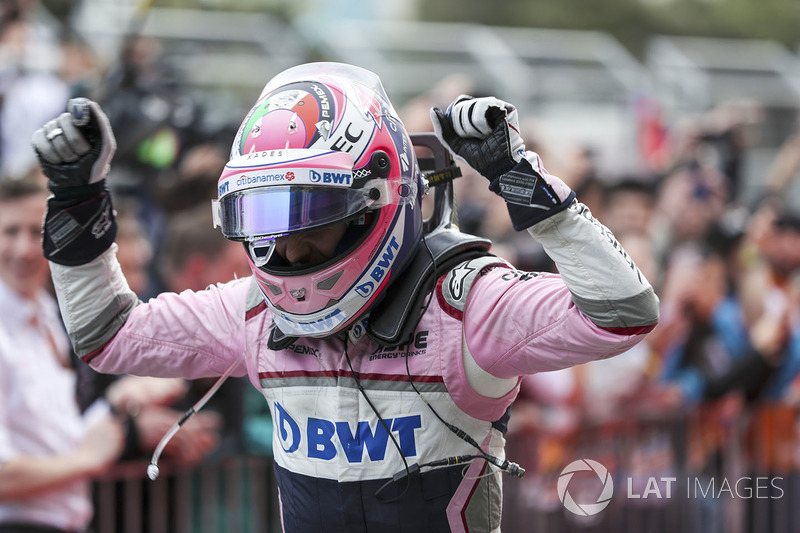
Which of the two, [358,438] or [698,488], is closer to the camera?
[358,438]

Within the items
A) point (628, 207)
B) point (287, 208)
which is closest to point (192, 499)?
point (287, 208)

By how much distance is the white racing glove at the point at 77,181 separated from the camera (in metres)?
2.67

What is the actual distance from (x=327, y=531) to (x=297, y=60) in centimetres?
747

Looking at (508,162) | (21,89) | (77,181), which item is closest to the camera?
(508,162)

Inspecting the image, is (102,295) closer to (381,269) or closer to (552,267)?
(381,269)

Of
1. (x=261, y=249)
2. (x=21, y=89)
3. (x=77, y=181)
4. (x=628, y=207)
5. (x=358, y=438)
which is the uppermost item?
(x=21, y=89)

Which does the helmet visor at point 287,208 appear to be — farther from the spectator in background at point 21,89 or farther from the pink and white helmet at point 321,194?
the spectator in background at point 21,89

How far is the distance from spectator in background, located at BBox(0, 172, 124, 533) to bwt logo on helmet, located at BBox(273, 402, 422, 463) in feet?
6.23

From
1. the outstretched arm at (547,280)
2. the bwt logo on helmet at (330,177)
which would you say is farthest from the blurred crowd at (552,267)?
the outstretched arm at (547,280)

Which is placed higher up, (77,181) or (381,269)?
(77,181)

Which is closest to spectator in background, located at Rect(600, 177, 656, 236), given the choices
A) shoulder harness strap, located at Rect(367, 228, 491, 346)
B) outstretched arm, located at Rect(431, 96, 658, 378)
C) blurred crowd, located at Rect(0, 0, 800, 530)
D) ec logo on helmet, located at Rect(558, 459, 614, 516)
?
blurred crowd, located at Rect(0, 0, 800, 530)

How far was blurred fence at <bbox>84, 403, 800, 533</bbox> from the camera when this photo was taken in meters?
4.78

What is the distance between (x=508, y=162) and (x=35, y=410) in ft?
9.11

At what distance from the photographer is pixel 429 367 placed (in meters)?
2.54
